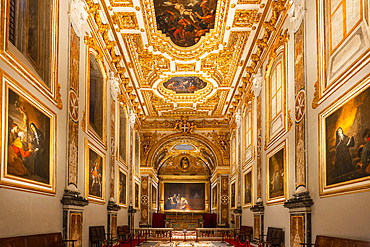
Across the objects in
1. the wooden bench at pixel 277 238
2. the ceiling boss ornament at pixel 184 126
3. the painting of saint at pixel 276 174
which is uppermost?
the ceiling boss ornament at pixel 184 126

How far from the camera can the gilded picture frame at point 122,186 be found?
19.5 meters

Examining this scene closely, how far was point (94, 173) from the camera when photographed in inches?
565

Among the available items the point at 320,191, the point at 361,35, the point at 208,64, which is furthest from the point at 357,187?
the point at 208,64

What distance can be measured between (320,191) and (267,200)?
6.51 meters

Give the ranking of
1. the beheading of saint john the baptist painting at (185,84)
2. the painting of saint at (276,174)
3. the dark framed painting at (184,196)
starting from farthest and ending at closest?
the dark framed painting at (184,196), the beheading of saint john the baptist painting at (185,84), the painting of saint at (276,174)

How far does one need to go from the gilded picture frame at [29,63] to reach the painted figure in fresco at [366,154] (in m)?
6.71

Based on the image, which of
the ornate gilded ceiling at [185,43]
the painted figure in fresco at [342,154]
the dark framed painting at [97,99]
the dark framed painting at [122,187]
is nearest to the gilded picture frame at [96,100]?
the dark framed painting at [97,99]

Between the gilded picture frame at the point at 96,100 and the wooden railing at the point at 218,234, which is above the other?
the gilded picture frame at the point at 96,100

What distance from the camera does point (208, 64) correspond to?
20.3m

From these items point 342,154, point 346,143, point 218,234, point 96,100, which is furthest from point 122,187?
point 346,143

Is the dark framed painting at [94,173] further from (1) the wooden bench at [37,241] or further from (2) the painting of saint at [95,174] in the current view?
(1) the wooden bench at [37,241]

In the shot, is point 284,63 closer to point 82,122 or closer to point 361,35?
point 361,35

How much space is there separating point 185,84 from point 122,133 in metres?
5.24

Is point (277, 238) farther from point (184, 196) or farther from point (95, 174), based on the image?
point (184, 196)
